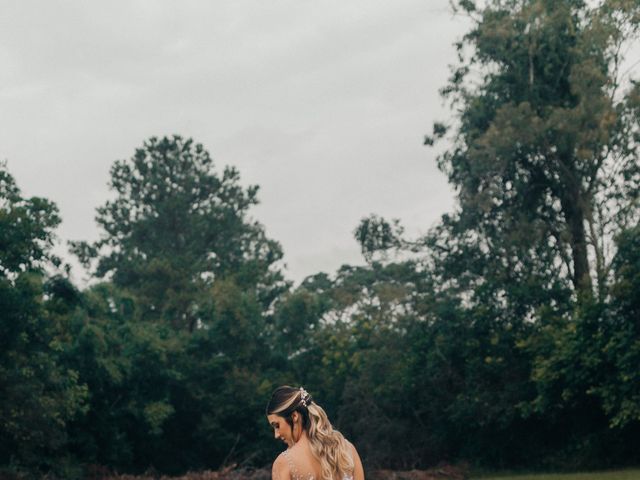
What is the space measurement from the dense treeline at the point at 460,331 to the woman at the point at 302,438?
23299mm

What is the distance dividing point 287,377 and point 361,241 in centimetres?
917

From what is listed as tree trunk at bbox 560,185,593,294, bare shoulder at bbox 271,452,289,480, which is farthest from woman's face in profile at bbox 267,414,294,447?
tree trunk at bbox 560,185,593,294

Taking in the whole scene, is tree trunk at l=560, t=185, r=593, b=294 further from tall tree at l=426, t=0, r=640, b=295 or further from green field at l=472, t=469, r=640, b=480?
green field at l=472, t=469, r=640, b=480

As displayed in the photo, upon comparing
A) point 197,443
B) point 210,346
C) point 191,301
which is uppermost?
point 191,301

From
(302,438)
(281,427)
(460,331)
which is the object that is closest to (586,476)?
(460,331)

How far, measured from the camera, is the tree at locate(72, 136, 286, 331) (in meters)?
54.6

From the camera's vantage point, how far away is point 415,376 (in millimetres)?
37312

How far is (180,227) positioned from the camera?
2239 inches

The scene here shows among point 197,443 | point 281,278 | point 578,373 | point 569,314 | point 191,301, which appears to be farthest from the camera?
point 281,278

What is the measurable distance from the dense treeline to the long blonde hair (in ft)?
76.2

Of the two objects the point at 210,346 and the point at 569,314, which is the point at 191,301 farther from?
the point at 569,314

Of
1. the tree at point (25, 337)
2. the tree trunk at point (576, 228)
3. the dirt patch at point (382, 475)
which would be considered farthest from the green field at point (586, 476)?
the tree at point (25, 337)

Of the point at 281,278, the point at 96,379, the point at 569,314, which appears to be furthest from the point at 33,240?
the point at 281,278

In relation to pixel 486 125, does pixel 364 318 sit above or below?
below
